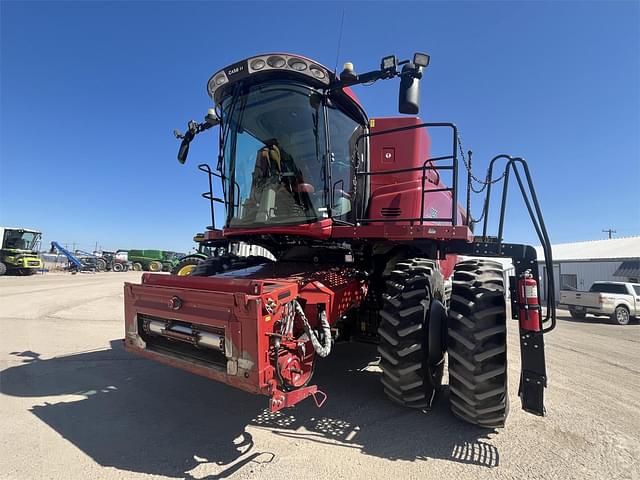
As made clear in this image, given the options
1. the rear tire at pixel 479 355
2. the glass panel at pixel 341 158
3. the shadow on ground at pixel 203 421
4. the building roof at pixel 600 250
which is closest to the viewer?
the shadow on ground at pixel 203 421

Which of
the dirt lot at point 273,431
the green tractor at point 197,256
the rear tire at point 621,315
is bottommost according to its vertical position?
the rear tire at point 621,315

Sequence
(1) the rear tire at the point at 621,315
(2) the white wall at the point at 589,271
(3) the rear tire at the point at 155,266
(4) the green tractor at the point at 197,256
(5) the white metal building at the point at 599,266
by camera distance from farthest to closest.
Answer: (3) the rear tire at the point at 155,266 < (2) the white wall at the point at 589,271 < (5) the white metal building at the point at 599,266 < (1) the rear tire at the point at 621,315 < (4) the green tractor at the point at 197,256

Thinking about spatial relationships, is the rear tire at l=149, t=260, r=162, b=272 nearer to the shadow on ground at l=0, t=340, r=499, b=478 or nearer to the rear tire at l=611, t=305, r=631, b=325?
the shadow on ground at l=0, t=340, r=499, b=478

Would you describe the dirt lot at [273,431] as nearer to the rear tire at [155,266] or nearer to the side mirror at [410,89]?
the side mirror at [410,89]

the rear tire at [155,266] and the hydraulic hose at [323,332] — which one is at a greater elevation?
the hydraulic hose at [323,332]

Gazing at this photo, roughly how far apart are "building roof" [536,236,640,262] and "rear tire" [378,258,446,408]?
27934mm

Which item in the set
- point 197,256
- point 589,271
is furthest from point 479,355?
point 589,271

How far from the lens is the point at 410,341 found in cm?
340

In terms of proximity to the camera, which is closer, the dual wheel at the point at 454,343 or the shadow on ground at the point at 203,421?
the shadow on ground at the point at 203,421

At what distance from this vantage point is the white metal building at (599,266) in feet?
76.9

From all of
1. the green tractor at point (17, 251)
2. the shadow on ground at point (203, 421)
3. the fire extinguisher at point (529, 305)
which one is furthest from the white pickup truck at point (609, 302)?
the green tractor at point (17, 251)

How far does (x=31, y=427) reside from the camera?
3.30 metres

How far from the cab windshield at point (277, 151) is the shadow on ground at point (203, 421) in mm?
2062

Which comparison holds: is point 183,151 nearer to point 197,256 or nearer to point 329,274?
point 197,256
